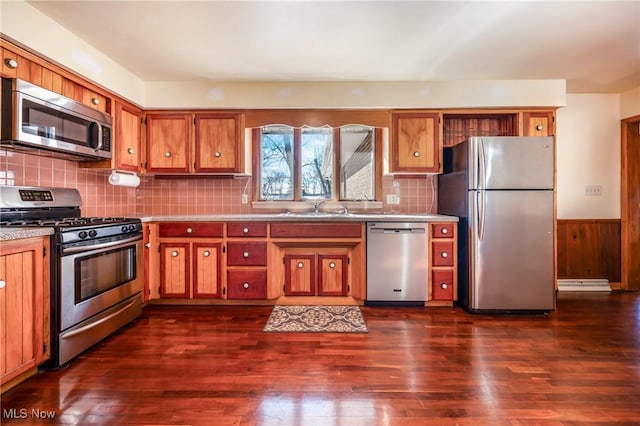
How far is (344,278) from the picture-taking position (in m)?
3.08

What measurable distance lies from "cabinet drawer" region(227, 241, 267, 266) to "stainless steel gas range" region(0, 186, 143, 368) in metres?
0.79

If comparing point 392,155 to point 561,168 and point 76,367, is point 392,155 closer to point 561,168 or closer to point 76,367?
point 561,168

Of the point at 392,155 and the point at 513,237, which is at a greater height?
the point at 392,155

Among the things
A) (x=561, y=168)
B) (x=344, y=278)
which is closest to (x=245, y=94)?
(x=344, y=278)

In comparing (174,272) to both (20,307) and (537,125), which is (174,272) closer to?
(20,307)

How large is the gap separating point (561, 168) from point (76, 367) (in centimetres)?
489

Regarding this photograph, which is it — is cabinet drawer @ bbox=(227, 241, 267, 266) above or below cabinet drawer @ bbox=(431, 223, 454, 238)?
below

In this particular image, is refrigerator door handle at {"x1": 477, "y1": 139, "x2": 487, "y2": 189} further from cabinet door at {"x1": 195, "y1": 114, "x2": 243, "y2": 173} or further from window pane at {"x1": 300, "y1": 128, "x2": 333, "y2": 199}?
cabinet door at {"x1": 195, "y1": 114, "x2": 243, "y2": 173}

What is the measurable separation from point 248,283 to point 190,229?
77 centimetres

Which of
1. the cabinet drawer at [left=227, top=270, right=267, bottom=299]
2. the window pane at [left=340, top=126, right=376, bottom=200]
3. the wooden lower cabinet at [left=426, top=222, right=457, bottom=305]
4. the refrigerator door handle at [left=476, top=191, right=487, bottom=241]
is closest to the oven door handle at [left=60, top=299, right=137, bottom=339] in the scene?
the cabinet drawer at [left=227, top=270, right=267, bottom=299]

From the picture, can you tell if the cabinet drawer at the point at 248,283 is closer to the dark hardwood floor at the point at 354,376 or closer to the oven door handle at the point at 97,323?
the dark hardwood floor at the point at 354,376

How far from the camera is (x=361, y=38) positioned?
2402 millimetres

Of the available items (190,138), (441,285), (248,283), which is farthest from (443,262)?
(190,138)

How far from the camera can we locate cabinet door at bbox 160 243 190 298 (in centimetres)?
306
